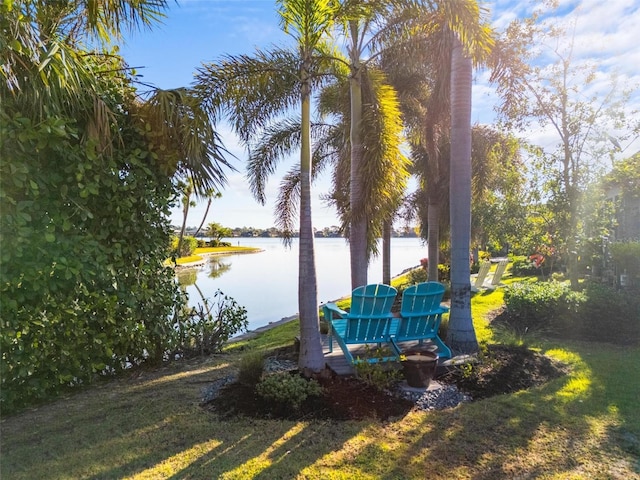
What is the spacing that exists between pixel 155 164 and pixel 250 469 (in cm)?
391

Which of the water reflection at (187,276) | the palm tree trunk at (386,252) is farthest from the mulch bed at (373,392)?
the water reflection at (187,276)

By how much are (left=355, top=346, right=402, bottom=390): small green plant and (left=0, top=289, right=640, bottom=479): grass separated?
0.58 metres

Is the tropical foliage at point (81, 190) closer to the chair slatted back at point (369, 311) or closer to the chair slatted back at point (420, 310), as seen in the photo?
the chair slatted back at point (369, 311)

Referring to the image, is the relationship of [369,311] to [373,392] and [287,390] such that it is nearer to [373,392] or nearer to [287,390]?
[373,392]

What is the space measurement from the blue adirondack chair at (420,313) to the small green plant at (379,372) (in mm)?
460

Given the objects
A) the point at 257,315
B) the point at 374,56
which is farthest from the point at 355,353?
the point at 257,315

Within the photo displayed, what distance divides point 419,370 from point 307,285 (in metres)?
1.55

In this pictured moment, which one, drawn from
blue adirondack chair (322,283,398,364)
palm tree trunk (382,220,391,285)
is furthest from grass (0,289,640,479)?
palm tree trunk (382,220,391,285)

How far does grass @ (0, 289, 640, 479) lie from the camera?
2.92m

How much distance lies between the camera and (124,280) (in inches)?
201

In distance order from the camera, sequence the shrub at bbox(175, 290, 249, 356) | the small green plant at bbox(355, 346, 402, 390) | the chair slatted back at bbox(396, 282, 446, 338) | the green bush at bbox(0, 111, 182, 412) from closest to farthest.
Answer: the green bush at bbox(0, 111, 182, 412), the small green plant at bbox(355, 346, 402, 390), the chair slatted back at bbox(396, 282, 446, 338), the shrub at bbox(175, 290, 249, 356)

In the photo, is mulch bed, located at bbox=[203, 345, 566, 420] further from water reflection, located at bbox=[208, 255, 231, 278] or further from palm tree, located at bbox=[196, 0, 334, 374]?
water reflection, located at bbox=[208, 255, 231, 278]

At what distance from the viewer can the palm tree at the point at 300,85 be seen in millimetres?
4844

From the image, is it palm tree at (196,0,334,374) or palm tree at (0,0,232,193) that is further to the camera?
palm tree at (196,0,334,374)
